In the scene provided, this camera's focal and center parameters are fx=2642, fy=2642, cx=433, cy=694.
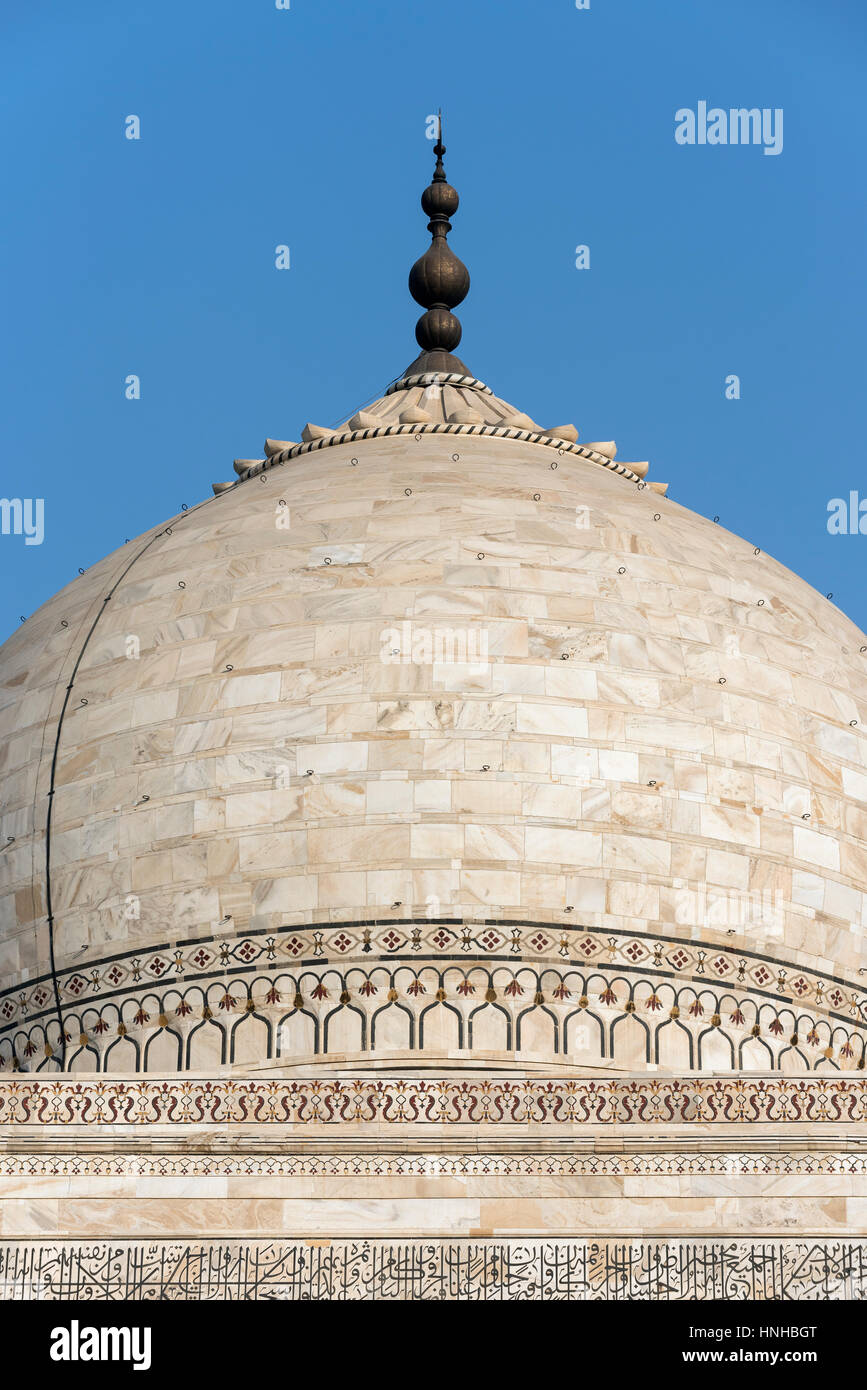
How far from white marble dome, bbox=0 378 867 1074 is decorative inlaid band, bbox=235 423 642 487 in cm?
106

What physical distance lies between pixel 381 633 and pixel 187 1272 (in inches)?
149

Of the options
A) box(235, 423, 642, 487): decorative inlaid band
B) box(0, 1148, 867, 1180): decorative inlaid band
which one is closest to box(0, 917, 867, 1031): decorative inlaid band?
box(0, 1148, 867, 1180): decorative inlaid band

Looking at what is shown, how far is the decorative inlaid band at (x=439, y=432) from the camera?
1459 centimetres

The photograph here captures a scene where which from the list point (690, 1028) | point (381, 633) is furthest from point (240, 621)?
point (690, 1028)

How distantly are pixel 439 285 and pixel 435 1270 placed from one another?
8668mm

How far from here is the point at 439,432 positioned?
14.6 meters

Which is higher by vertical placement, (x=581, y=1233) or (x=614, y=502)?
(x=614, y=502)

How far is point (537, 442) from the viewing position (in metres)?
14.7

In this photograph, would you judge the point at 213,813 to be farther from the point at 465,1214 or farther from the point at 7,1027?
the point at 465,1214

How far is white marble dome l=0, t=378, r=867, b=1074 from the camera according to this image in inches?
460

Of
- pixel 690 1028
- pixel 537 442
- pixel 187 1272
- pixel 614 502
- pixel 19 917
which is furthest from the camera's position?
pixel 537 442

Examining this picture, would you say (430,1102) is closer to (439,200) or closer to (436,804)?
(436,804)

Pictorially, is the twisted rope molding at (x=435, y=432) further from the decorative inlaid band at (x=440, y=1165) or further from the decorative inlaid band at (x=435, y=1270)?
the decorative inlaid band at (x=435, y=1270)
